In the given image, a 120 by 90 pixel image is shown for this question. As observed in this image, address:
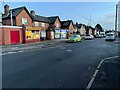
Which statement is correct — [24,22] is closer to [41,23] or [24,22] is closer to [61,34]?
[41,23]

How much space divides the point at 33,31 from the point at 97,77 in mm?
35502

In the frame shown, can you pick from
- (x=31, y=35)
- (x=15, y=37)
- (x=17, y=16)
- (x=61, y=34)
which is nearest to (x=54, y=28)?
(x=61, y=34)

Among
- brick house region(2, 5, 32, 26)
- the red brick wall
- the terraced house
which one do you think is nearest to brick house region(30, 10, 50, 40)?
the terraced house

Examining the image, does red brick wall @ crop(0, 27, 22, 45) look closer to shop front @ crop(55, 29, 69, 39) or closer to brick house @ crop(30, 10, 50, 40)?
brick house @ crop(30, 10, 50, 40)

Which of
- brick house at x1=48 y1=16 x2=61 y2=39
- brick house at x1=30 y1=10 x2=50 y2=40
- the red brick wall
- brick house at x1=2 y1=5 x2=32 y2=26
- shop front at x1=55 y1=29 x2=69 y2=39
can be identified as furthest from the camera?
shop front at x1=55 y1=29 x2=69 y2=39

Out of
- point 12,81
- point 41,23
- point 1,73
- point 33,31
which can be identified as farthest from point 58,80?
point 41,23

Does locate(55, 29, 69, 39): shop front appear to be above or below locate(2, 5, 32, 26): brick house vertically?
below

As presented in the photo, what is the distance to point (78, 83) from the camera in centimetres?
740

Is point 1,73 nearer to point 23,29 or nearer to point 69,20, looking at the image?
point 23,29

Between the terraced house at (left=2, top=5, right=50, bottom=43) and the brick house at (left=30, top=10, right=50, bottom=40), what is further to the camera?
the brick house at (left=30, top=10, right=50, bottom=40)

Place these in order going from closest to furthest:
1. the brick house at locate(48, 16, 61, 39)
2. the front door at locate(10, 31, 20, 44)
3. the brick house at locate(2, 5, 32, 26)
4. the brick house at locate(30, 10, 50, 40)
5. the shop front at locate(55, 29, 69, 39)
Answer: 1. the front door at locate(10, 31, 20, 44)
2. the brick house at locate(2, 5, 32, 26)
3. the brick house at locate(30, 10, 50, 40)
4. the brick house at locate(48, 16, 61, 39)
5. the shop front at locate(55, 29, 69, 39)

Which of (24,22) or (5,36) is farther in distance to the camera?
(24,22)

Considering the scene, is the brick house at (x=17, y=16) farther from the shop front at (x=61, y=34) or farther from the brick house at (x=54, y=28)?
the shop front at (x=61, y=34)

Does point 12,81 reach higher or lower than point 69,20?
lower
